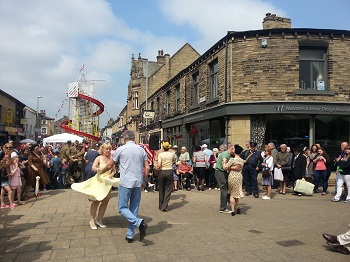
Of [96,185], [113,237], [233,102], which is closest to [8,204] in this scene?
[96,185]

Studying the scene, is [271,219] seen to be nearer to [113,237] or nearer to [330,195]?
[113,237]

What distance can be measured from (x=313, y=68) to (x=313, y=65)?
0.13 m

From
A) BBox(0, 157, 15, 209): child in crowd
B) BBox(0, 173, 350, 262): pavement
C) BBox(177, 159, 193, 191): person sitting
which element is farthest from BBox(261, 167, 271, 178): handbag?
BBox(0, 157, 15, 209): child in crowd

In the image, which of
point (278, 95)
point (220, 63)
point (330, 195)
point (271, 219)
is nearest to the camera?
point (271, 219)

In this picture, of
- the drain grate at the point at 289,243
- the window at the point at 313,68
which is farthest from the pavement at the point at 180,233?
the window at the point at 313,68

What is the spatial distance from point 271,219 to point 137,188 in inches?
135

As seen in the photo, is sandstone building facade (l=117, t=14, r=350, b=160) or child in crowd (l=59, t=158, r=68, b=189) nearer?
child in crowd (l=59, t=158, r=68, b=189)

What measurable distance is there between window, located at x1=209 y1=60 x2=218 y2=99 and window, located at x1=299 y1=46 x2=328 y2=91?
405 centimetres

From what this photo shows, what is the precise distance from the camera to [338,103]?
44.0ft

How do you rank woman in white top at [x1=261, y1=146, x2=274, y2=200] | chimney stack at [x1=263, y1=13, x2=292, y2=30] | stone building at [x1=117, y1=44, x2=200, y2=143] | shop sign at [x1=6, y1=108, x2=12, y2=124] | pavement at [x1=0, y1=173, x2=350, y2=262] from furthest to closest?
1. stone building at [x1=117, y1=44, x2=200, y2=143]
2. shop sign at [x1=6, y1=108, x2=12, y2=124]
3. chimney stack at [x1=263, y1=13, x2=292, y2=30]
4. woman in white top at [x1=261, y1=146, x2=274, y2=200]
5. pavement at [x1=0, y1=173, x2=350, y2=262]

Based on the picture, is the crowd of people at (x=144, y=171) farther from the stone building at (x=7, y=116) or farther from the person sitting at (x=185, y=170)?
the stone building at (x=7, y=116)

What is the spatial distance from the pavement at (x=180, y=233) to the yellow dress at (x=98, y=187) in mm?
669

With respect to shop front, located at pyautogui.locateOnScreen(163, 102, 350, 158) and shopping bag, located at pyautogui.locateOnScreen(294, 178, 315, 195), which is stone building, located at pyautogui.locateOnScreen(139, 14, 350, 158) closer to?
shop front, located at pyautogui.locateOnScreen(163, 102, 350, 158)

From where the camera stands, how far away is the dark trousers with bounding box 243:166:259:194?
10.4 metres
